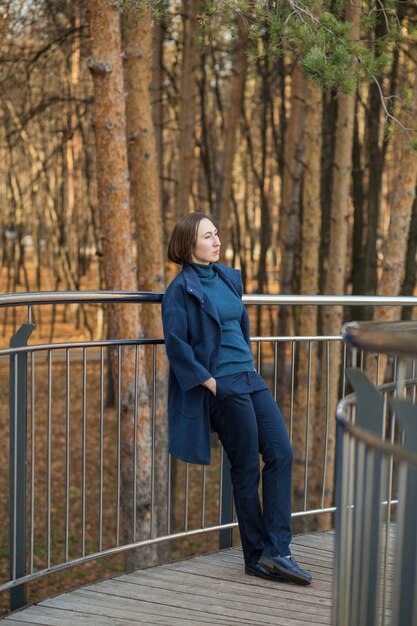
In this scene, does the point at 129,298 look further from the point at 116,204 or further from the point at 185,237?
the point at 116,204

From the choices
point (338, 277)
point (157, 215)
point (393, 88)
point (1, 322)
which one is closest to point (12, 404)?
point (157, 215)

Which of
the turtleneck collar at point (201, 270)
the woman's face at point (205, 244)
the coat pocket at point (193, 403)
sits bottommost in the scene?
the coat pocket at point (193, 403)

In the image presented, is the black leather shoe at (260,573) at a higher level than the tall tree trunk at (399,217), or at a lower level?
lower

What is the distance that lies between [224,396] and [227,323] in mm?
310

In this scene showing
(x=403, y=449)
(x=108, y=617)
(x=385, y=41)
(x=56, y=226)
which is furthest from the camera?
(x=56, y=226)

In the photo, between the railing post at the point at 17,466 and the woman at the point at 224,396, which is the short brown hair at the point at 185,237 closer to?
the woman at the point at 224,396

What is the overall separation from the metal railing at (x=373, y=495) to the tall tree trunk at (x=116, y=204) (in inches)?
219

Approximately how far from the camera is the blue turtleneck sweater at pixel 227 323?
14.6 ft

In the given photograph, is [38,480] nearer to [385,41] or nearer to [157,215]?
[157,215]

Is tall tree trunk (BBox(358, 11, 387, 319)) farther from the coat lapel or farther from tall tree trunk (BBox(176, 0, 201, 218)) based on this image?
the coat lapel

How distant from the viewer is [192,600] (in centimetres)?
441

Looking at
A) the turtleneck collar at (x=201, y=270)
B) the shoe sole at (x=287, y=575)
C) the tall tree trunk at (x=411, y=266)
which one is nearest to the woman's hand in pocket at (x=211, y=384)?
the turtleneck collar at (x=201, y=270)

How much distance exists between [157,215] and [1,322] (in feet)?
67.3

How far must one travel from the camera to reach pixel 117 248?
8867mm
